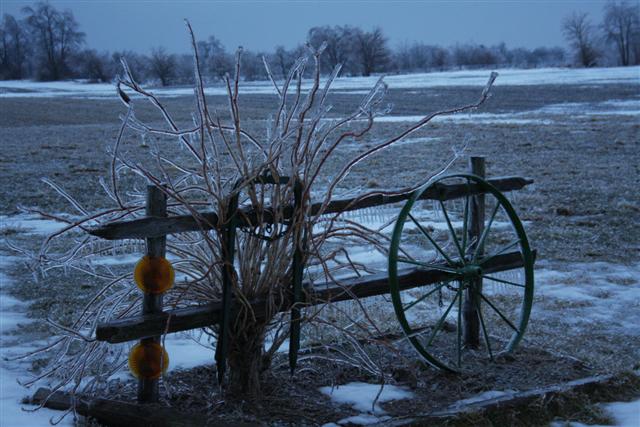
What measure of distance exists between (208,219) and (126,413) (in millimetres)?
1003

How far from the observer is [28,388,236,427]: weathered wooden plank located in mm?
3729

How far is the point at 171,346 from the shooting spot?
16.8 ft

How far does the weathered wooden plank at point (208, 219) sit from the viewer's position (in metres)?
3.57

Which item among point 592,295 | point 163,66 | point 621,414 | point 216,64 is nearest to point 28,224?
point 216,64

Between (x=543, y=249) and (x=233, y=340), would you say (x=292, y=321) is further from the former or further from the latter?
(x=543, y=249)

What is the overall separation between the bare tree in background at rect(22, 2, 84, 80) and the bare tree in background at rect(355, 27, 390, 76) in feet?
100

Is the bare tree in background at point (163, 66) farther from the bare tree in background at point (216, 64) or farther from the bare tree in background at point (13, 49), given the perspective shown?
the bare tree in background at point (216, 64)

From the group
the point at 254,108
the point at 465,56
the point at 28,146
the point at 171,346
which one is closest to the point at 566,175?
the point at 171,346

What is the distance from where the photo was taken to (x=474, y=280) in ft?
15.8

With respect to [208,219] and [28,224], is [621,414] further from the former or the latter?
[28,224]

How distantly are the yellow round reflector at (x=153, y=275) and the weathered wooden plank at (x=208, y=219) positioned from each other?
0.41 feet

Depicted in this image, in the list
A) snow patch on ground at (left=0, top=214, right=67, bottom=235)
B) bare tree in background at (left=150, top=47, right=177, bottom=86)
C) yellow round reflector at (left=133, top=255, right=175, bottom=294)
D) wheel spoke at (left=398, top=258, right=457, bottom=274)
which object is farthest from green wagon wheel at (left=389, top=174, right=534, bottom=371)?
bare tree in background at (left=150, top=47, right=177, bottom=86)

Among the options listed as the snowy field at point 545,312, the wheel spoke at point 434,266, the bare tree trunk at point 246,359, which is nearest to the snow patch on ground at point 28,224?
the snowy field at point 545,312

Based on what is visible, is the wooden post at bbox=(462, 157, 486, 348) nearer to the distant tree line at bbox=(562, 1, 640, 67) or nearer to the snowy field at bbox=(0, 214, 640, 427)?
the snowy field at bbox=(0, 214, 640, 427)
